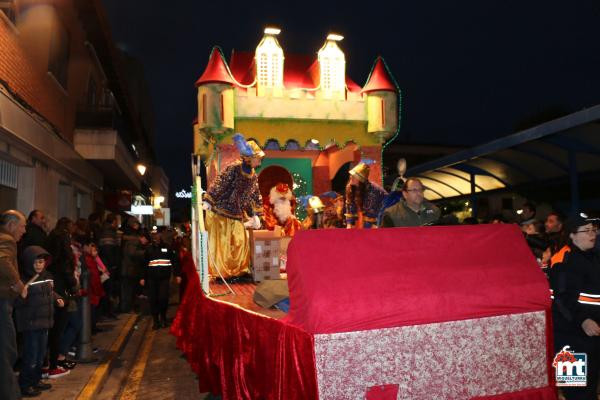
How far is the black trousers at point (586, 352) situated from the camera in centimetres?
388

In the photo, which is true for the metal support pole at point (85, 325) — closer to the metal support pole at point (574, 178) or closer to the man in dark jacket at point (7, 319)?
the man in dark jacket at point (7, 319)

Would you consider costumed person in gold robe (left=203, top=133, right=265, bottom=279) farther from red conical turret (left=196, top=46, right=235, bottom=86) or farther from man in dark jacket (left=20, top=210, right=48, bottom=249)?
man in dark jacket (left=20, top=210, right=48, bottom=249)

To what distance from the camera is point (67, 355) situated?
7195mm

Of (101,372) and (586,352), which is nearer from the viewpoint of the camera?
(586,352)

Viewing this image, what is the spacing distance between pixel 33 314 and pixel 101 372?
1704mm

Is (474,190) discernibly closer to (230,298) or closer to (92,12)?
(230,298)

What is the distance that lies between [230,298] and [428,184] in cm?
958

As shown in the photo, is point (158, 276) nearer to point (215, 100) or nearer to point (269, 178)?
point (269, 178)

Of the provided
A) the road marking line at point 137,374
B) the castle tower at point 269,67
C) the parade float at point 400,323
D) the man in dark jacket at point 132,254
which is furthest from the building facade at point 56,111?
the parade float at point 400,323

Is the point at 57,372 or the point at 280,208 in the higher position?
the point at 280,208

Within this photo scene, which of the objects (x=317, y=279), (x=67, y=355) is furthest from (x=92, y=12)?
(x=317, y=279)

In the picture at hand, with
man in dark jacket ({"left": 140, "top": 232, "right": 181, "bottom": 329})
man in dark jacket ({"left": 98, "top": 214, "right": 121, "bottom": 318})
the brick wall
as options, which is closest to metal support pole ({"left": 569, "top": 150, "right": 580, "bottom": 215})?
man in dark jacket ({"left": 140, "top": 232, "right": 181, "bottom": 329})

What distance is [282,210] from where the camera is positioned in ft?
29.1

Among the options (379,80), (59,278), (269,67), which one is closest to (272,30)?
(269,67)
